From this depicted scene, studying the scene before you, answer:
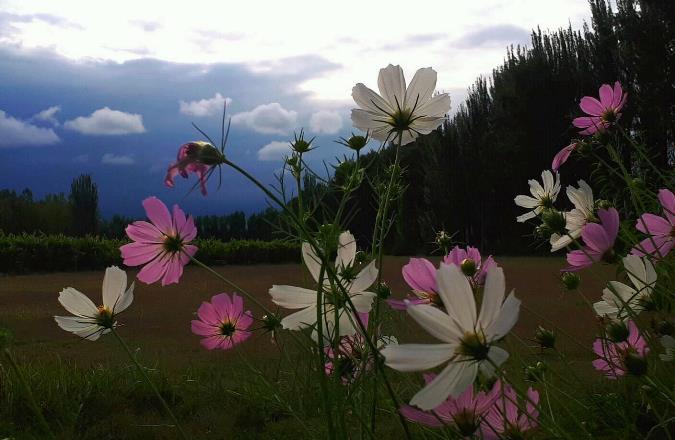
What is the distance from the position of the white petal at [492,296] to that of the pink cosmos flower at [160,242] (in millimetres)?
400

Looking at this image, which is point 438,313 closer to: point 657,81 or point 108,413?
point 108,413

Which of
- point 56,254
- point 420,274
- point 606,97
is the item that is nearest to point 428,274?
point 420,274

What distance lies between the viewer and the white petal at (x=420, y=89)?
29.3 inches

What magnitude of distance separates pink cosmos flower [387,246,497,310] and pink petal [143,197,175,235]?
0.28 metres

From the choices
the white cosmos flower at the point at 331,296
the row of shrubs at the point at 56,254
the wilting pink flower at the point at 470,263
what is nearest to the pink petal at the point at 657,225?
the wilting pink flower at the point at 470,263

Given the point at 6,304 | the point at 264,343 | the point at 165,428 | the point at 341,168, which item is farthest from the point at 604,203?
the point at 6,304

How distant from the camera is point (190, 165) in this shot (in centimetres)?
61

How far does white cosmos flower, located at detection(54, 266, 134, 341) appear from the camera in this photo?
2.46 ft

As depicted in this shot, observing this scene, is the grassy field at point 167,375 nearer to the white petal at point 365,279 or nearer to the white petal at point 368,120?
the white petal at point 365,279

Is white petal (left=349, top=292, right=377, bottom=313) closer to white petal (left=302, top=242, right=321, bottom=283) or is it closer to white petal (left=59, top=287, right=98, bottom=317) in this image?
white petal (left=302, top=242, right=321, bottom=283)

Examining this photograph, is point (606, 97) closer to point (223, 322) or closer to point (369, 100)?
point (369, 100)

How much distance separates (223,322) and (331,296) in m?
0.34

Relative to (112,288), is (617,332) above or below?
below

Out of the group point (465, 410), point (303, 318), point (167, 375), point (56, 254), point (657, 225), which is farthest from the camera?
point (56, 254)
